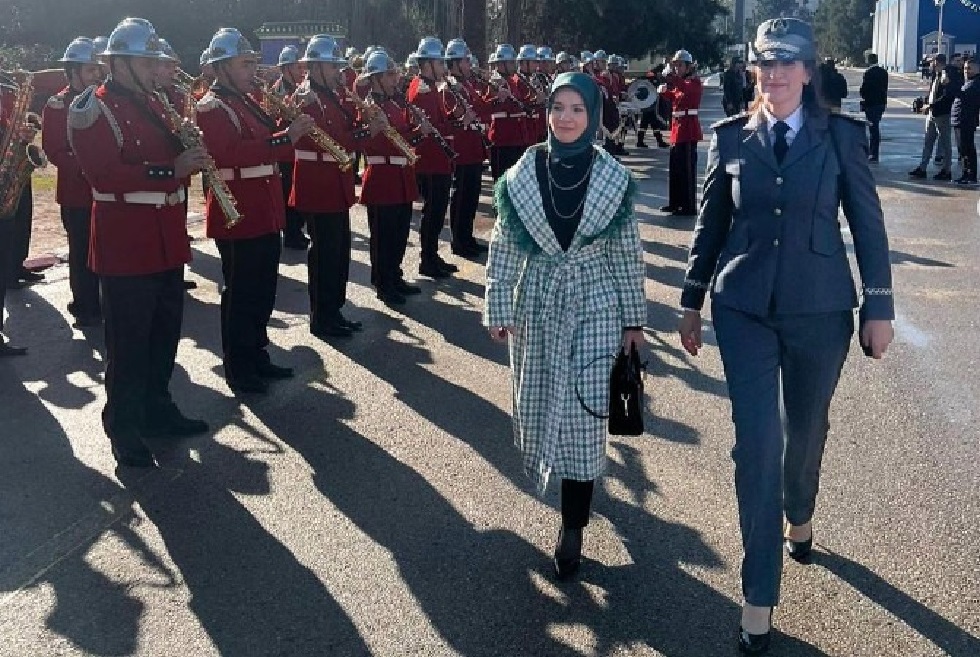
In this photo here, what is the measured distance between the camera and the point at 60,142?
8.26 meters

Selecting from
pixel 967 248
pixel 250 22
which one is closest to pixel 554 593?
pixel 967 248

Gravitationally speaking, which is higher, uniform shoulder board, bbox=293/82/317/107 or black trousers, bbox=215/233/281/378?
uniform shoulder board, bbox=293/82/317/107

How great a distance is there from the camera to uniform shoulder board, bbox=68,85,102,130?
5402mm

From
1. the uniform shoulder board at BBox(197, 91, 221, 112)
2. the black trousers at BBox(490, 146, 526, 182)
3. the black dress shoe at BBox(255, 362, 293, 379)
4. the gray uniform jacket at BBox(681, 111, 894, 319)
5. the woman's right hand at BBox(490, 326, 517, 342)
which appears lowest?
the black dress shoe at BBox(255, 362, 293, 379)

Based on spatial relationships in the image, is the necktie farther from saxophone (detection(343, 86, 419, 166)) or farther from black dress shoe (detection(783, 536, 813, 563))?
saxophone (detection(343, 86, 419, 166))

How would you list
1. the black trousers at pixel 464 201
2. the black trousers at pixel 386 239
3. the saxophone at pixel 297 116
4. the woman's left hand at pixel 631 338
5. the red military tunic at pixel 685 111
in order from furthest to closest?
the red military tunic at pixel 685 111 < the black trousers at pixel 464 201 < the black trousers at pixel 386 239 < the saxophone at pixel 297 116 < the woman's left hand at pixel 631 338

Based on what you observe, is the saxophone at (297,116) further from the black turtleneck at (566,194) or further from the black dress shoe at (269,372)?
the black turtleneck at (566,194)

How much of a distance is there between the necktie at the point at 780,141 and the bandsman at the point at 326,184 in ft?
15.0

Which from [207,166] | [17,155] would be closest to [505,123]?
[17,155]

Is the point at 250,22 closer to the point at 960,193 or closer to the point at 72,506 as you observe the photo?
the point at 960,193

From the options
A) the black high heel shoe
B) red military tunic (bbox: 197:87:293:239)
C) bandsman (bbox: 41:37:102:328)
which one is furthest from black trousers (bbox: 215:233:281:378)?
the black high heel shoe

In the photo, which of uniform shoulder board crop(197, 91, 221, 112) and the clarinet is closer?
uniform shoulder board crop(197, 91, 221, 112)

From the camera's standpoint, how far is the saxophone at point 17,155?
8.06 meters

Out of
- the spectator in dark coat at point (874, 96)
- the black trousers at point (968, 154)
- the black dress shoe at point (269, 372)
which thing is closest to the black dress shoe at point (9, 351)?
the black dress shoe at point (269, 372)
